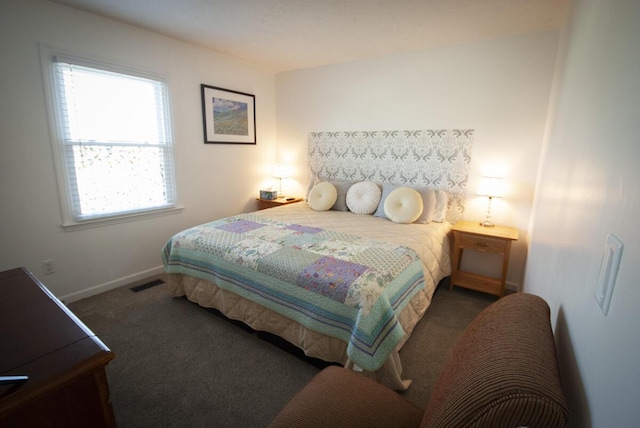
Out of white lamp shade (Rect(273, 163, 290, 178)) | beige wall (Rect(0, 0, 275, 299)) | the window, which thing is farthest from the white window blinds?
white lamp shade (Rect(273, 163, 290, 178))

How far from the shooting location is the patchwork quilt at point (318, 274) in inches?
62.7

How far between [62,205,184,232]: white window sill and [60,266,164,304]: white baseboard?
58 cm

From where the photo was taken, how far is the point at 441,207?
3.07m

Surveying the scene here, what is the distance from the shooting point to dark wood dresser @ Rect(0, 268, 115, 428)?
2.44ft

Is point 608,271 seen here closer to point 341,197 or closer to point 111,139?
point 341,197

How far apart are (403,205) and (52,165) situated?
3.15 meters

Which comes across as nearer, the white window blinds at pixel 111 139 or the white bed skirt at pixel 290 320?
the white bed skirt at pixel 290 320

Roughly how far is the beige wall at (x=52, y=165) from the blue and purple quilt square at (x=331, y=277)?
7.16ft

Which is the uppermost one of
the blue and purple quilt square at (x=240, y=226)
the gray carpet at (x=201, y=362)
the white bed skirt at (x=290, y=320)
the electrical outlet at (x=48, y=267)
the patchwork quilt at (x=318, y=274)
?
the blue and purple quilt square at (x=240, y=226)

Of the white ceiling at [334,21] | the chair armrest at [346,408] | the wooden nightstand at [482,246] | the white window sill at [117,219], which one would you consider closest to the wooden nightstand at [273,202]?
the white window sill at [117,219]

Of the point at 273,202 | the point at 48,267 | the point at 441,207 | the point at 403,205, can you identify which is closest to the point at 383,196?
the point at 403,205

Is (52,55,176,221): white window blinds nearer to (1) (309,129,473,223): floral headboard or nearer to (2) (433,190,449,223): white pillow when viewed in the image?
(1) (309,129,473,223): floral headboard

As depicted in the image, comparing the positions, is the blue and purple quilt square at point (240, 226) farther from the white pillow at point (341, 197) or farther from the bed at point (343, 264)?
the white pillow at point (341, 197)

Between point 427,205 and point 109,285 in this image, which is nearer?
point 109,285
